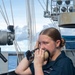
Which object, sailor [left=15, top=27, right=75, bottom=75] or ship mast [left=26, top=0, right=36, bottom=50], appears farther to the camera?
ship mast [left=26, top=0, right=36, bottom=50]

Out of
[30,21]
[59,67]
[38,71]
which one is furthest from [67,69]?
[30,21]

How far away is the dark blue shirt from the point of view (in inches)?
76.8

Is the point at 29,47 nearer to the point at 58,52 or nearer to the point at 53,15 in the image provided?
the point at 58,52

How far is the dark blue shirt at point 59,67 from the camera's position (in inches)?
76.8

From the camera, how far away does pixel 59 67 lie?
6.47 feet

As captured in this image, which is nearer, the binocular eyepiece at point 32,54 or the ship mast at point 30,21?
the binocular eyepiece at point 32,54

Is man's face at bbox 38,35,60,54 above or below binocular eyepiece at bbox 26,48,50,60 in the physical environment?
above

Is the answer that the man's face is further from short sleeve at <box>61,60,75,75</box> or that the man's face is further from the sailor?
short sleeve at <box>61,60,75,75</box>

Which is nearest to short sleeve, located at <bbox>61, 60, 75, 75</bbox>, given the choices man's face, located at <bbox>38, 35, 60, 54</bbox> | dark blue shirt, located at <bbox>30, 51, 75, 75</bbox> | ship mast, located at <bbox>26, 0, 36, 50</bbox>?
dark blue shirt, located at <bbox>30, 51, 75, 75</bbox>

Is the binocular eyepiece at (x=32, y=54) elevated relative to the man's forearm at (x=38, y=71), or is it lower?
elevated

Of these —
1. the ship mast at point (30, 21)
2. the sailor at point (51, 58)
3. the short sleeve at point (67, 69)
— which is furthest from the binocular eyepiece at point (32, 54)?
the ship mast at point (30, 21)

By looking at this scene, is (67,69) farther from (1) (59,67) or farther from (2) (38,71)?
(2) (38,71)

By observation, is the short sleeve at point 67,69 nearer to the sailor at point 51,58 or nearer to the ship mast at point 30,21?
the sailor at point 51,58

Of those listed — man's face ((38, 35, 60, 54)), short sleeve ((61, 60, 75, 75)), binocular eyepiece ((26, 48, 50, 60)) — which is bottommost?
short sleeve ((61, 60, 75, 75))
